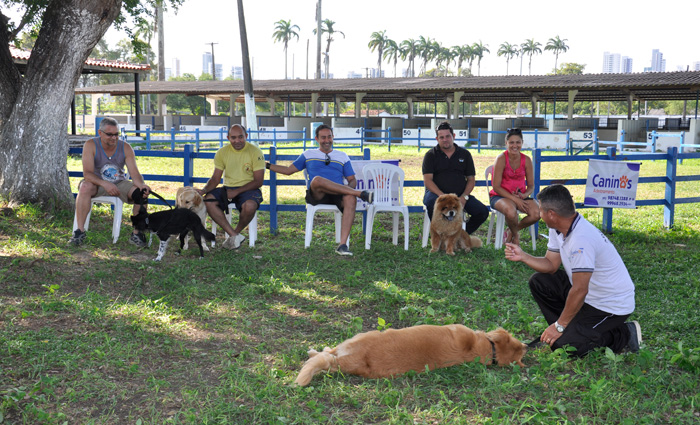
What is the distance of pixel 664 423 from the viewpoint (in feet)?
9.97

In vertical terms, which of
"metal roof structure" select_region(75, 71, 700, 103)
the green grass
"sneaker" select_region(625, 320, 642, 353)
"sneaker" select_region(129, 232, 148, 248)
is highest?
"metal roof structure" select_region(75, 71, 700, 103)

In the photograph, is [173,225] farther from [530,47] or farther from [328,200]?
[530,47]

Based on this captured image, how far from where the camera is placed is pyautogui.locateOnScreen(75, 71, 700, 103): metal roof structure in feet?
83.1

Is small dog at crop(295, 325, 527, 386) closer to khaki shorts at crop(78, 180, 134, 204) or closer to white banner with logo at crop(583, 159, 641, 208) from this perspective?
khaki shorts at crop(78, 180, 134, 204)

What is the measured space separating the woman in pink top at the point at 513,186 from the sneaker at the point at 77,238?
182 inches

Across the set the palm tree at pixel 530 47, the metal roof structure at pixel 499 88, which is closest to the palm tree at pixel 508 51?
the palm tree at pixel 530 47

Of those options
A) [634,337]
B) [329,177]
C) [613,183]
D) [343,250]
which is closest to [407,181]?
[329,177]

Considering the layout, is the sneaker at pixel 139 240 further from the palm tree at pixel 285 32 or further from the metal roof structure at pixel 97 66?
the palm tree at pixel 285 32

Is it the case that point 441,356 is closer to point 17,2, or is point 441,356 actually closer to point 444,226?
point 444,226

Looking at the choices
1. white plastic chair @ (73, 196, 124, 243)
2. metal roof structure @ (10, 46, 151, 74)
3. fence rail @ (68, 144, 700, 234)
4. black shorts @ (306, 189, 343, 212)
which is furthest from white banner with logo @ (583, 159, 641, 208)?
Answer: metal roof structure @ (10, 46, 151, 74)

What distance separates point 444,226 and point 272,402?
3.84 metres

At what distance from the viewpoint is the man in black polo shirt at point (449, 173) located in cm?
703

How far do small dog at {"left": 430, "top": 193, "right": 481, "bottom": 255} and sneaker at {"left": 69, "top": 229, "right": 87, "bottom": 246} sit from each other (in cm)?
386

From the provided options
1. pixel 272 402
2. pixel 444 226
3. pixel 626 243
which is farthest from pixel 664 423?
pixel 626 243
